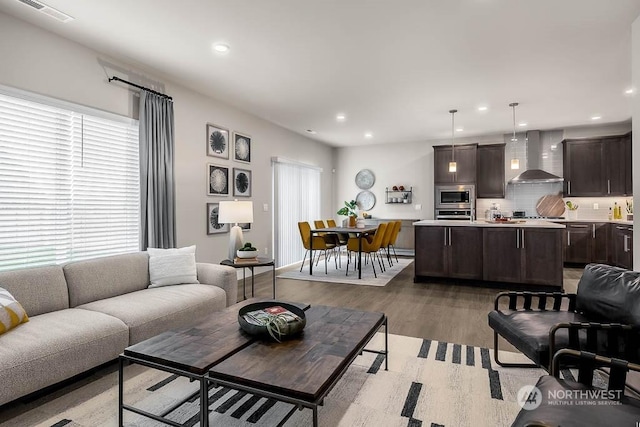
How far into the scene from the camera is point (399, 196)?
8.53 m

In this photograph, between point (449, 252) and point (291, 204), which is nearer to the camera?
point (449, 252)

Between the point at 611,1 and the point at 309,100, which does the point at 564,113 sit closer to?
the point at 611,1

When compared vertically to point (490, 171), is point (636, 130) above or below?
below

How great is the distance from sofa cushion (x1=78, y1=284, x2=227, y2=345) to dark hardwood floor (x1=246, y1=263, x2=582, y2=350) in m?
1.38

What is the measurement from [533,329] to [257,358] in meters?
1.66

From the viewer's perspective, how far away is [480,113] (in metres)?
5.82

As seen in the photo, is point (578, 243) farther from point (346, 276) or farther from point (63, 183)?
point (63, 183)

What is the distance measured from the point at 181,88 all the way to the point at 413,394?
4.30m

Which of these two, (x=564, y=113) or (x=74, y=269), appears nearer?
(x=74, y=269)

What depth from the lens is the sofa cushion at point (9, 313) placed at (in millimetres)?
2082

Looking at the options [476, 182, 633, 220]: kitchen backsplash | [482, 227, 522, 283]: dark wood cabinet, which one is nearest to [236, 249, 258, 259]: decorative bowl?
[482, 227, 522, 283]: dark wood cabinet

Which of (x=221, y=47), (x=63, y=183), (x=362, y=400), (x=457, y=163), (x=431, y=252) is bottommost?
(x=362, y=400)

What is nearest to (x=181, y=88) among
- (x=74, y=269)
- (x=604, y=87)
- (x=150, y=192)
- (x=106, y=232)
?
(x=150, y=192)

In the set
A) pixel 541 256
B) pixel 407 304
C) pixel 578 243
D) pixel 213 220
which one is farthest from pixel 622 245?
pixel 213 220
